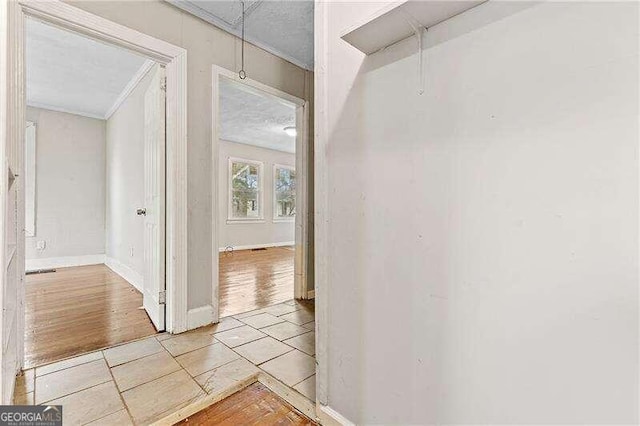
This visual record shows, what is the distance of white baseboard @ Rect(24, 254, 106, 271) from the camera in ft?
14.3

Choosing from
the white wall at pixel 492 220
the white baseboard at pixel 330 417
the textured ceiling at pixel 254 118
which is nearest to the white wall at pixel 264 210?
the textured ceiling at pixel 254 118

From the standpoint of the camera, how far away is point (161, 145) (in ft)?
7.38

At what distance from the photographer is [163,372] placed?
1.64 meters

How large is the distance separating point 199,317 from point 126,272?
2295 millimetres

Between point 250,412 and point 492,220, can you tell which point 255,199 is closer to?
point 250,412

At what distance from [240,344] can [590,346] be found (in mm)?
1869

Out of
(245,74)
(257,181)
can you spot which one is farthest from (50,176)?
(245,74)

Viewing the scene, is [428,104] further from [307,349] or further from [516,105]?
[307,349]

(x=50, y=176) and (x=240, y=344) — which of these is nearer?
(x=240, y=344)

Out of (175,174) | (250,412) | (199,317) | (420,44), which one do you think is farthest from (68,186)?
(420,44)

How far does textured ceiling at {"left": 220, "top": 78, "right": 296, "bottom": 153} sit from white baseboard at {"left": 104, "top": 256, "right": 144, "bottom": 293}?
2464 mm

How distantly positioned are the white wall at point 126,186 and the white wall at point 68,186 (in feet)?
0.69

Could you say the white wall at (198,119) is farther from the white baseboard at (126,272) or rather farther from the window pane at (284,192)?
the window pane at (284,192)

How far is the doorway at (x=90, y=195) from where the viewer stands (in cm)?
227
